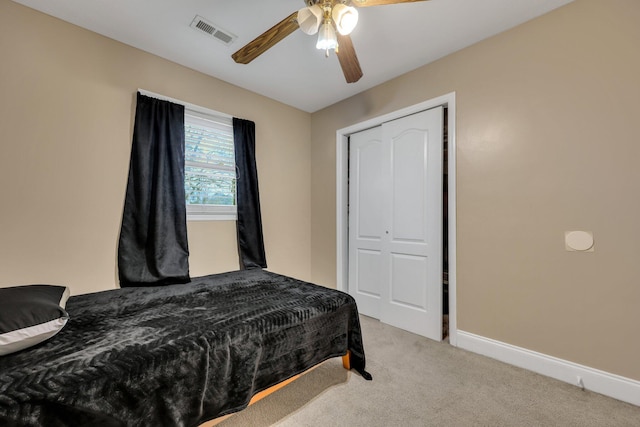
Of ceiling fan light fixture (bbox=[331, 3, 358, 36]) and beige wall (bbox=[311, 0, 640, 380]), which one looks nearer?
ceiling fan light fixture (bbox=[331, 3, 358, 36])

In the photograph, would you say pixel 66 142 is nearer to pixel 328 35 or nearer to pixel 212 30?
pixel 212 30

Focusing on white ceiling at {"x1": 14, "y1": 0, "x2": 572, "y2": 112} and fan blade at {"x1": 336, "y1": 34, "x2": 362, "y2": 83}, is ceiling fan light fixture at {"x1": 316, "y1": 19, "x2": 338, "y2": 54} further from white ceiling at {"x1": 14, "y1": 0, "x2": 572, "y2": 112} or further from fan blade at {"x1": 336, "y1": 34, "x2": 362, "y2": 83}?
white ceiling at {"x1": 14, "y1": 0, "x2": 572, "y2": 112}

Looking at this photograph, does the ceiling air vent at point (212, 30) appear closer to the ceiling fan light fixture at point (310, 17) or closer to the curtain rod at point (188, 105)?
the curtain rod at point (188, 105)

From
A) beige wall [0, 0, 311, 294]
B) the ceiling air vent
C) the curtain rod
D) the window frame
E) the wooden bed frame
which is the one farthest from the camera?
the window frame

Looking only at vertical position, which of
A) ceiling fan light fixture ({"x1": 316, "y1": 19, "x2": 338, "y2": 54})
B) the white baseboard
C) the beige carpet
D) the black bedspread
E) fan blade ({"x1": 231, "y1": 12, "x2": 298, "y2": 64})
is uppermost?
fan blade ({"x1": 231, "y1": 12, "x2": 298, "y2": 64})

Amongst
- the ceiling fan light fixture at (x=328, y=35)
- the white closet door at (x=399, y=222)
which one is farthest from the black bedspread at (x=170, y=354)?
the ceiling fan light fixture at (x=328, y=35)

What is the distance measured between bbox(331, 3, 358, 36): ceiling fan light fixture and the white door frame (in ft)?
4.77

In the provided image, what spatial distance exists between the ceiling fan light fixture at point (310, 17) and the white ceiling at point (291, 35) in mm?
549

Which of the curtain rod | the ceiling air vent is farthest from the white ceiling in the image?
the curtain rod

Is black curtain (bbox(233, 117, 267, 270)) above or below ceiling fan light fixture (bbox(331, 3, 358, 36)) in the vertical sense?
below

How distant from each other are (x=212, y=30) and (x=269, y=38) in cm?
82

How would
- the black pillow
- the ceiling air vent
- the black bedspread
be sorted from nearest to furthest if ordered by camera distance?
the black bedspread
the black pillow
the ceiling air vent

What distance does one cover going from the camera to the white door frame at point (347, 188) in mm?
2475

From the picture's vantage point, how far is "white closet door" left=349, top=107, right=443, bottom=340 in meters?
2.62
